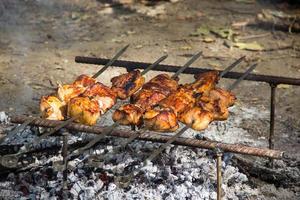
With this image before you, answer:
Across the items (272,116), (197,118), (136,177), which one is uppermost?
(197,118)

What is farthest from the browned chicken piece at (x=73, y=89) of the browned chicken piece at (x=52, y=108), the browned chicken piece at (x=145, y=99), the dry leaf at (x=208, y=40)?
the dry leaf at (x=208, y=40)

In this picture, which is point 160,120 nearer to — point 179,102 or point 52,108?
point 179,102

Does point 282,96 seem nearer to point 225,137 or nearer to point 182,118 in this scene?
point 225,137

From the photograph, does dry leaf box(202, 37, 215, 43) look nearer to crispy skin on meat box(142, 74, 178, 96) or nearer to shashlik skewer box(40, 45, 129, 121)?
crispy skin on meat box(142, 74, 178, 96)

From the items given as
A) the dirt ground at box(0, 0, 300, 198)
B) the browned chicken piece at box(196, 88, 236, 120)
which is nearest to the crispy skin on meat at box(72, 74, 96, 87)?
the browned chicken piece at box(196, 88, 236, 120)

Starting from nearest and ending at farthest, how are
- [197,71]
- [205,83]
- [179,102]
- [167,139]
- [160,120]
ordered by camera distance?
1. [167,139]
2. [160,120]
3. [179,102]
4. [205,83]
5. [197,71]

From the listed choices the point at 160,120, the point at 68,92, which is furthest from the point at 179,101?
Answer: the point at 68,92
